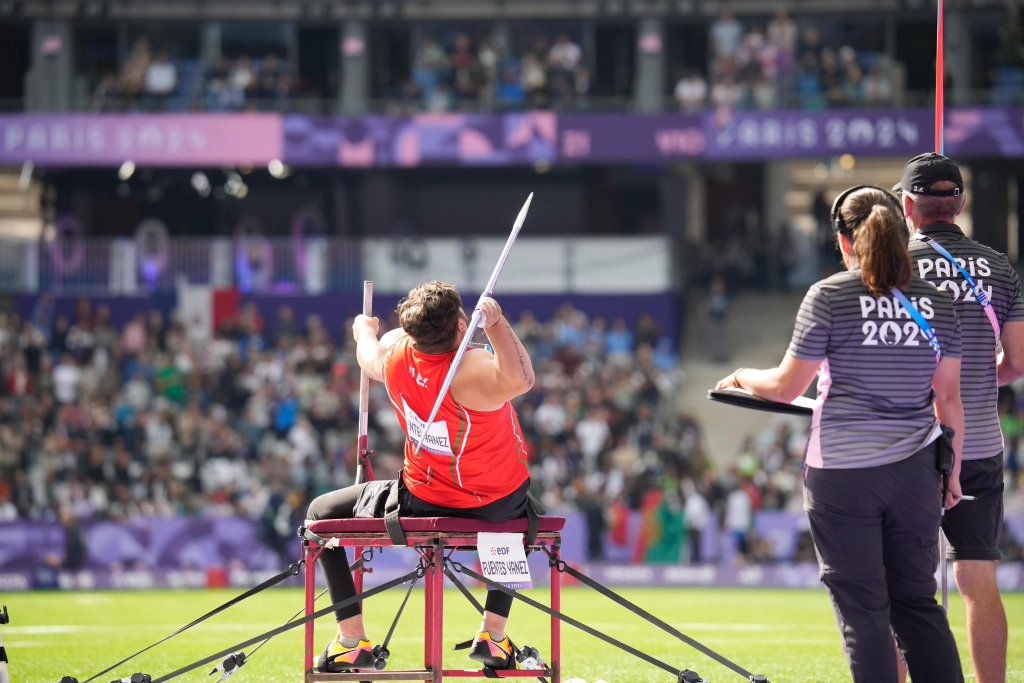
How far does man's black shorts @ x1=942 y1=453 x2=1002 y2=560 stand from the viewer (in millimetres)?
6223

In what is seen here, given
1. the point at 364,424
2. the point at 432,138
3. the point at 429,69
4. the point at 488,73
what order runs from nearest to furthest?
the point at 364,424 → the point at 432,138 → the point at 488,73 → the point at 429,69

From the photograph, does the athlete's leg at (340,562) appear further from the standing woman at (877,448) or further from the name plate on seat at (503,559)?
the standing woman at (877,448)

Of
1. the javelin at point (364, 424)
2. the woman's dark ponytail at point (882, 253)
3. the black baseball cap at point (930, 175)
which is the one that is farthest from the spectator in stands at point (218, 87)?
the woman's dark ponytail at point (882, 253)

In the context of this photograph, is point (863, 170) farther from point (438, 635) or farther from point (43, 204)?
point (438, 635)

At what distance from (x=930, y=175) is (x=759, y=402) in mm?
1296

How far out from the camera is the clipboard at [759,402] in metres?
5.89

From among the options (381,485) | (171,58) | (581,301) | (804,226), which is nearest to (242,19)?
(171,58)

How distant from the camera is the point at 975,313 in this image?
630cm

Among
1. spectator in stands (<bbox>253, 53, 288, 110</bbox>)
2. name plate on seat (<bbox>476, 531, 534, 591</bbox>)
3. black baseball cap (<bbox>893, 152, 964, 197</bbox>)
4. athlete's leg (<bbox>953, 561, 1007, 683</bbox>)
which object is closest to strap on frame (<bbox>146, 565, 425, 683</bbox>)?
name plate on seat (<bbox>476, 531, 534, 591</bbox>)

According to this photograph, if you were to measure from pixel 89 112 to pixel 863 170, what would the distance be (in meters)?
16.3

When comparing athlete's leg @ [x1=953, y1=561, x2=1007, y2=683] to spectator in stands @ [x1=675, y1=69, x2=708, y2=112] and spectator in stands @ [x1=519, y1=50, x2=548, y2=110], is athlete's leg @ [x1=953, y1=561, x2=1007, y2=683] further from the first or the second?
spectator in stands @ [x1=519, y1=50, x2=548, y2=110]

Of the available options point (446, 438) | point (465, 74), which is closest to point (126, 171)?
point (465, 74)

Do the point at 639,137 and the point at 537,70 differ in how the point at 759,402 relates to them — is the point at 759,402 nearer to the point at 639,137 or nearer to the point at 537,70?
the point at 639,137

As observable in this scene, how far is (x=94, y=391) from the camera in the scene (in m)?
23.8
